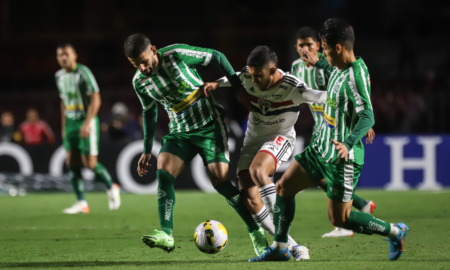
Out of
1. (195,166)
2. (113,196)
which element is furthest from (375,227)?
(195,166)

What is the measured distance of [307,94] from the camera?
16.3 feet

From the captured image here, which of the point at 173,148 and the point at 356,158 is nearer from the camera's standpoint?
the point at 356,158

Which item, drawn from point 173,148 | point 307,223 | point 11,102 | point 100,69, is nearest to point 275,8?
point 100,69

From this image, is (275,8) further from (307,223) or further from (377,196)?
(307,223)

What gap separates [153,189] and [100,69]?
8014 mm

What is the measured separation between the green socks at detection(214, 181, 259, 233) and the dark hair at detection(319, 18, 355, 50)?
4.93 ft

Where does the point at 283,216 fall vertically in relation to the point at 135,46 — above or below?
below

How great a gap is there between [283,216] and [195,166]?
24.0ft

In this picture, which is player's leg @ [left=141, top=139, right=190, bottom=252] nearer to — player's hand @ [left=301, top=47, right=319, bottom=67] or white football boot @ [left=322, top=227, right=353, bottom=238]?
player's hand @ [left=301, top=47, right=319, bottom=67]

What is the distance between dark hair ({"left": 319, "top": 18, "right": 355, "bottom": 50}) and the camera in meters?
4.25

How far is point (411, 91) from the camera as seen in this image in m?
15.4

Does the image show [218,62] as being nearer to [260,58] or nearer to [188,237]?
[260,58]

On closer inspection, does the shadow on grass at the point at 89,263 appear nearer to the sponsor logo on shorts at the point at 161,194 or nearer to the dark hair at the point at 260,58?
the sponsor logo on shorts at the point at 161,194

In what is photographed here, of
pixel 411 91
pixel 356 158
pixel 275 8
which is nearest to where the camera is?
pixel 356 158
